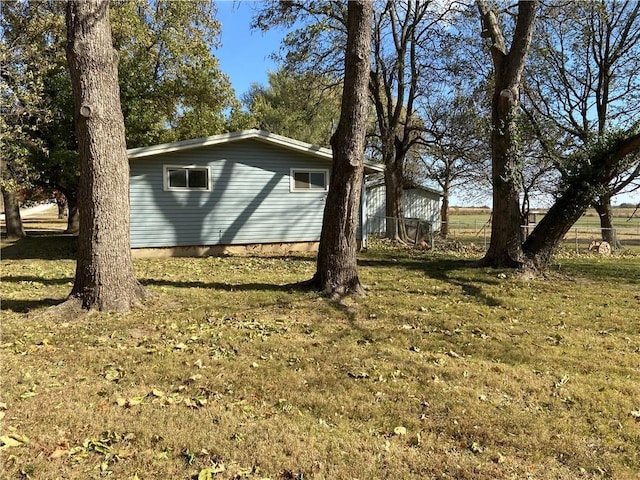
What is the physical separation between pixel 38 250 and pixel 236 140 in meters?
6.83

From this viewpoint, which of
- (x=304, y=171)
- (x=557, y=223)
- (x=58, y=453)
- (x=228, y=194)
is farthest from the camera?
(x=304, y=171)

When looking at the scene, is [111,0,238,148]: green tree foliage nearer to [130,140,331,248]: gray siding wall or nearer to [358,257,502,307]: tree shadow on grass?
[130,140,331,248]: gray siding wall

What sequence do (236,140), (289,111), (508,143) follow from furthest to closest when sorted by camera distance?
(289,111), (236,140), (508,143)

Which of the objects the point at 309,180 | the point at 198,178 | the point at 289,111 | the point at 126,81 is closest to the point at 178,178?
the point at 198,178

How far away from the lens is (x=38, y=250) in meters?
13.5

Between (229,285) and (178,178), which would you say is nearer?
(229,285)

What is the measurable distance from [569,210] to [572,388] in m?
6.52

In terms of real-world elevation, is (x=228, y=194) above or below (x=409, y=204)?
below

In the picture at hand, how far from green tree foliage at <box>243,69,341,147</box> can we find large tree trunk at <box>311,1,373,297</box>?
1062 cm

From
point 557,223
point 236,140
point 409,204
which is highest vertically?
point 236,140

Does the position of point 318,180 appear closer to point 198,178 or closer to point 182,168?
point 198,178

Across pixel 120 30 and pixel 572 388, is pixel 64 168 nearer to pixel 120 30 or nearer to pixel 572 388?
pixel 120 30

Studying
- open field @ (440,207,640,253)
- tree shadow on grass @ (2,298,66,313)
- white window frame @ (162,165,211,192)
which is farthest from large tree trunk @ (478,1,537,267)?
tree shadow on grass @ (2,298,66,313)

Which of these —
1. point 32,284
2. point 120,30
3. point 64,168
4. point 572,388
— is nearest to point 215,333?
point 572,388
